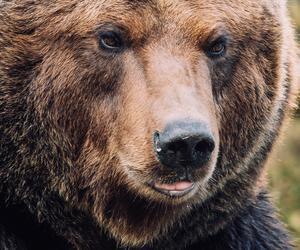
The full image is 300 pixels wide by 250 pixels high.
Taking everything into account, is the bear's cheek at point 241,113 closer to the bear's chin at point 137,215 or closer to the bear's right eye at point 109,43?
the bear's chin at point 137,215

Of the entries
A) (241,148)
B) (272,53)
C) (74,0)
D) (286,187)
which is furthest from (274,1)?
(286,187)

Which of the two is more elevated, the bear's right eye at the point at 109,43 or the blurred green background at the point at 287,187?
the bear's right eye at the point at 109,43

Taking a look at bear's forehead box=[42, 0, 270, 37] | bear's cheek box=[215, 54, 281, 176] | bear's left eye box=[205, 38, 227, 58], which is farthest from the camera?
bear's cheek box=[215, 54, 281, 176]

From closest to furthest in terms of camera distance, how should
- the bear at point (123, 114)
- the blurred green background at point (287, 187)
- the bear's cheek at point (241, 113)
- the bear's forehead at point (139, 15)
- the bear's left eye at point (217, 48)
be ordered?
the bear at point (123, 114)
the bear's forehead at point (139, 15)
the bear's left eye at point (217, 48)
the bear's cheek at point (241, 113)
the blurred green background at point (287, 187)

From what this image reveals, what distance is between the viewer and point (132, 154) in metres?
6.19

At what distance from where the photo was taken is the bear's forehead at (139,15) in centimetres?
626

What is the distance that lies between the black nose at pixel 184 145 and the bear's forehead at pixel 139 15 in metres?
0.74

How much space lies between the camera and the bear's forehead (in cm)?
626

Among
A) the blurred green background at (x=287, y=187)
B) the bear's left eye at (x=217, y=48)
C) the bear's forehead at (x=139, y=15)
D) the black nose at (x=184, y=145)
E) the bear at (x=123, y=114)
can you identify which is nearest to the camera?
the black nose at (x=184, y=145)

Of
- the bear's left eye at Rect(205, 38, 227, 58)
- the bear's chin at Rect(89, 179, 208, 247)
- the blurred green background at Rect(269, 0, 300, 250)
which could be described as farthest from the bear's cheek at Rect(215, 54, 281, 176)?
the blurred green background at Rect(269, 0, 300, 250)

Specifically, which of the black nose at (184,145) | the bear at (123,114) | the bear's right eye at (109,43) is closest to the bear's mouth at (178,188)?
the bear at (123,114)

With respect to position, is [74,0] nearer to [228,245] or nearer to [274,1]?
[274,1]

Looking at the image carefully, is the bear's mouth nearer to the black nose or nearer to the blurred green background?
the black nose

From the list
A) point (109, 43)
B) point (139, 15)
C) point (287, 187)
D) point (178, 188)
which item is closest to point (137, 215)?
point (178, 188)
